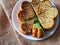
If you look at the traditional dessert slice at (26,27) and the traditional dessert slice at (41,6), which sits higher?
the traditional dessert slice at (41,6)

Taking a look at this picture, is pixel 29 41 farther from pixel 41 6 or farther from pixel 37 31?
pixel 41 6

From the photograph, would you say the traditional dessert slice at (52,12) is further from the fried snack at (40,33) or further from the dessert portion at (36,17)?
the fried snack at (40,33)

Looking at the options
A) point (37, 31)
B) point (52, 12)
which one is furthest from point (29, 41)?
point (52, 12)

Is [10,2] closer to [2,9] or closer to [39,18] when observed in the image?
[2,9]

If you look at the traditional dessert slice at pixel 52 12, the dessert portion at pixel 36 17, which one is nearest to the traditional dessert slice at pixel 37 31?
the dessert portion at pixel 36 17

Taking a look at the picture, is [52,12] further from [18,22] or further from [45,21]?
[18,22]

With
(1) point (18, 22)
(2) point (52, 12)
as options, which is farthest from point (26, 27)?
(2) point (52, 12)

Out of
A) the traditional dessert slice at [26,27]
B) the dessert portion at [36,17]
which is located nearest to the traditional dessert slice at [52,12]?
the dessert portion at [36,17]
